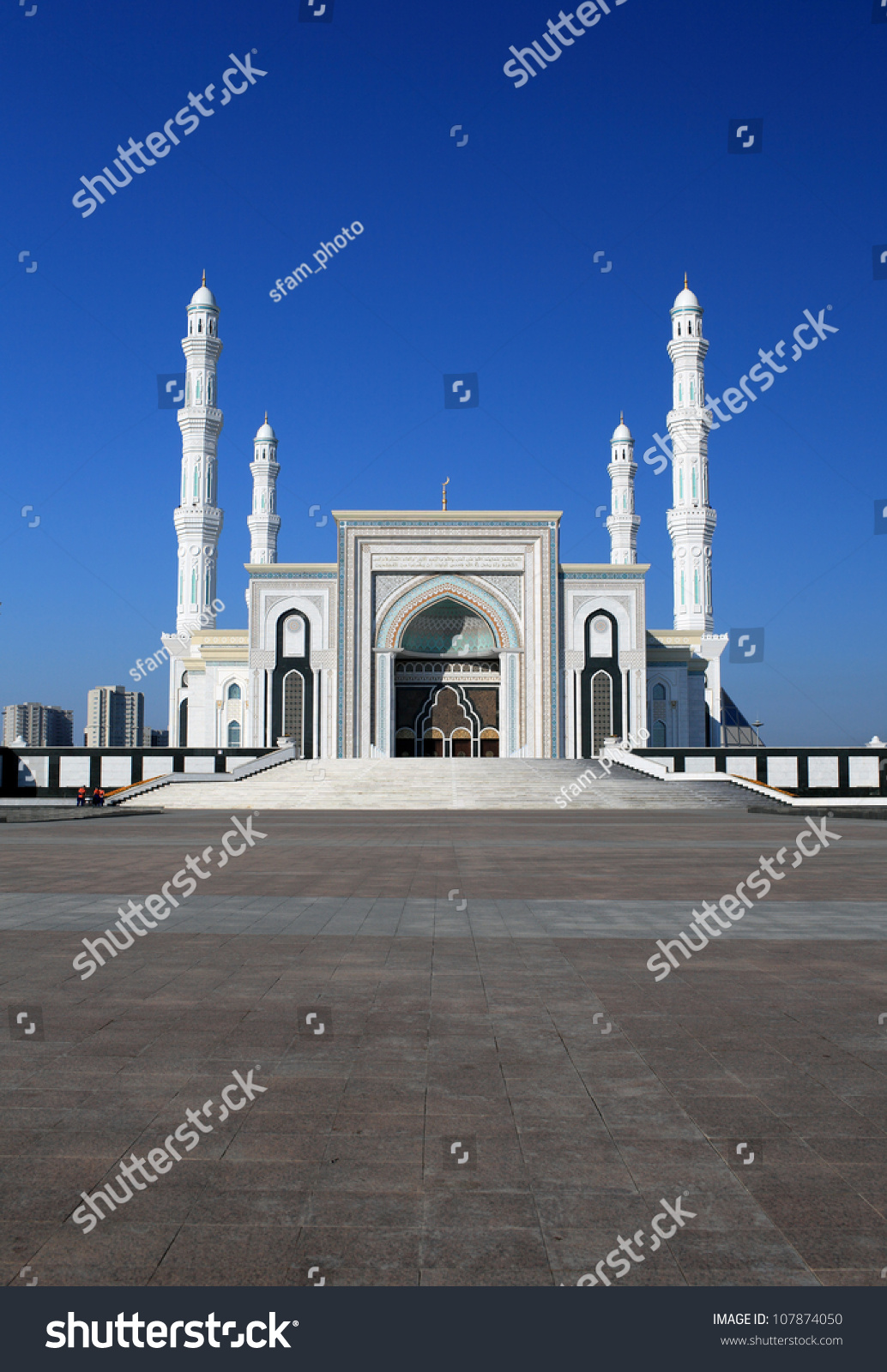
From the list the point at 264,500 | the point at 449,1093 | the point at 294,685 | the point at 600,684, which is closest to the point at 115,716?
the point at 264,500

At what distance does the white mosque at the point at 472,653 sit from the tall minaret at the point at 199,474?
99 mm

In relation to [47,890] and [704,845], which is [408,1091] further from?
[704,845]

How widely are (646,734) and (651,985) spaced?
32.6 meters

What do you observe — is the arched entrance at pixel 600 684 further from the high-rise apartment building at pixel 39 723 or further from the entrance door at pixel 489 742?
the high-rise apartment building at pixel 39 723

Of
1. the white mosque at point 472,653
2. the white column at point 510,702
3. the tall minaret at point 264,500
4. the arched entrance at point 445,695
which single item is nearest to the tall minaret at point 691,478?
the white mosque at point 472,653

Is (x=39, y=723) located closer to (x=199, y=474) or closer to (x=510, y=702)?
(x=199, y=474)

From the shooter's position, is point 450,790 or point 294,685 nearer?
point 450,790

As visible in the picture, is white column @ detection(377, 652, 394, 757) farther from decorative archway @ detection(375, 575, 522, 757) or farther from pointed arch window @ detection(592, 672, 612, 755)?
pointed arch window @ detection(592, 672, 612, 755)

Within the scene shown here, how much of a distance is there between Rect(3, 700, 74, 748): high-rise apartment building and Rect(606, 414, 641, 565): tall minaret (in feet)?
192

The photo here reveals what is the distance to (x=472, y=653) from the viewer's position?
1597 inches

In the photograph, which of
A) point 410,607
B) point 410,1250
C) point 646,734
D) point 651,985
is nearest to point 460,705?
point 410,607

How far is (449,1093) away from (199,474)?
1572 inches

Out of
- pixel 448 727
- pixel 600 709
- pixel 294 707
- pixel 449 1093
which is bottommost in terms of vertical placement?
pixel 449 1093

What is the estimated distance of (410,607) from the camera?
37.7m
